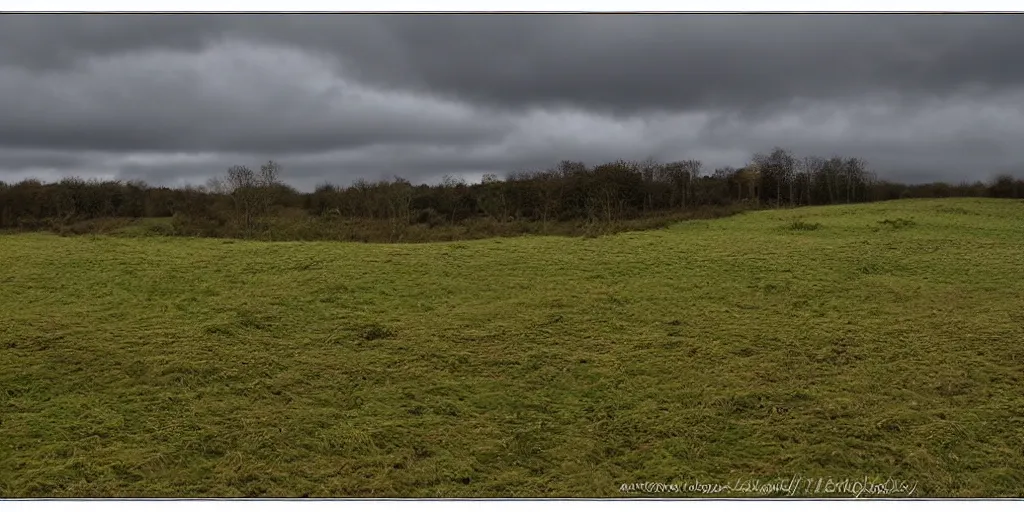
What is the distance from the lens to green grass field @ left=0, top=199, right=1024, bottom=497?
16.2 feet

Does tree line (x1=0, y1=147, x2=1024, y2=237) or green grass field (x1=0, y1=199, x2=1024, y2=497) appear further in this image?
tree line (x1=0, y1=147, x2=1024, y2=237)

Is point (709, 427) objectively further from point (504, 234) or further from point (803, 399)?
point (504, 234)

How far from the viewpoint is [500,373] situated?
657 cm

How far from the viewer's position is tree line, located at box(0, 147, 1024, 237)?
14.6m

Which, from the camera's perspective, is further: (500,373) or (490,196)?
(490,196)

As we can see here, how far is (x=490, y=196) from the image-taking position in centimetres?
1605

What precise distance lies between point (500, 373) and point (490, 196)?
32.3 ft

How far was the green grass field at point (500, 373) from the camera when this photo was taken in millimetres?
4949

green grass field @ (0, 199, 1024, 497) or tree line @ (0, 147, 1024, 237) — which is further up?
tree line @ (0, 147, 1024, 237)

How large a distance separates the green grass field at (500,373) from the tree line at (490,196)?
11.4 ft

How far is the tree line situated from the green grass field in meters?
3.47

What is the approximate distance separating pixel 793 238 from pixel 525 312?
26.9 ft

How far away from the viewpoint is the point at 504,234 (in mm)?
15102

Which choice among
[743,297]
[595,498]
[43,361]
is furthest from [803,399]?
[43,361]
